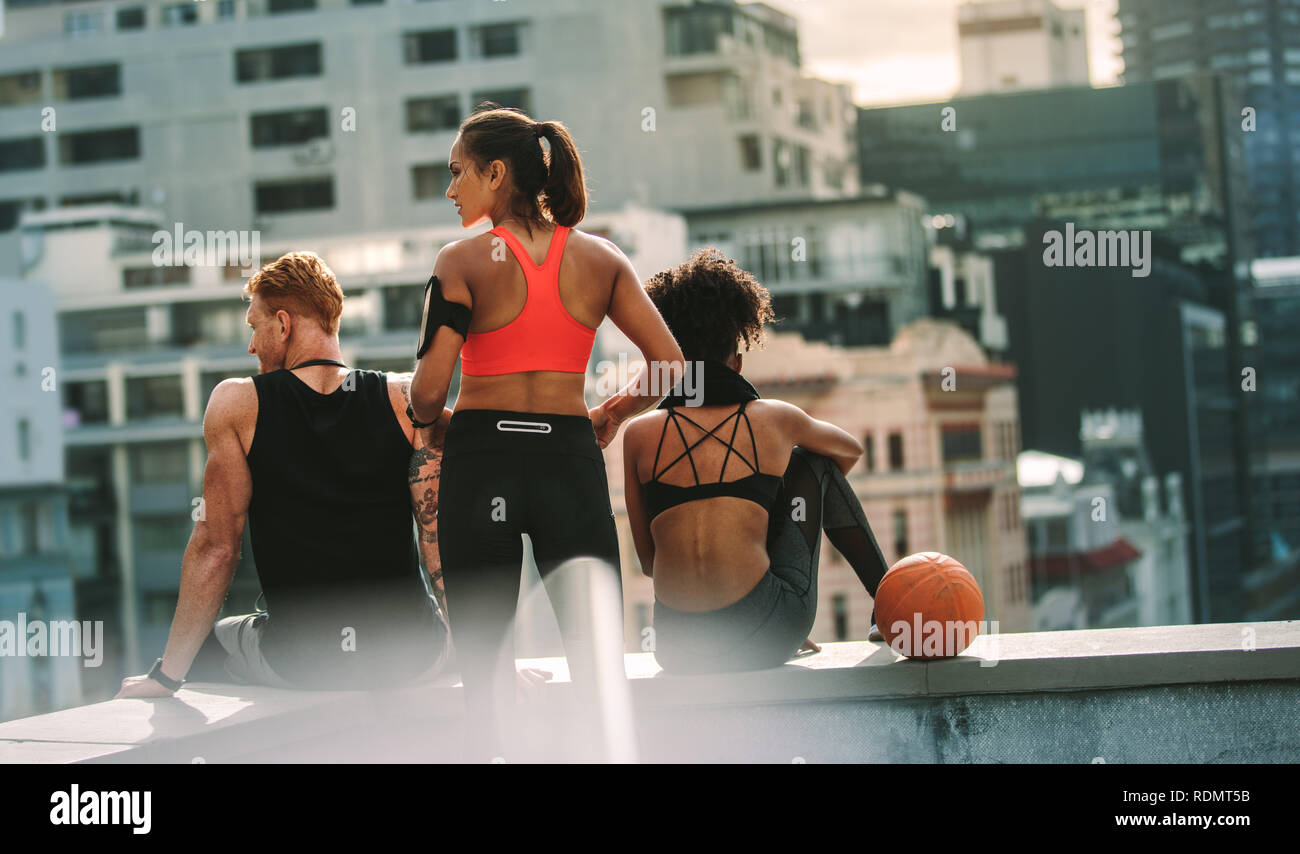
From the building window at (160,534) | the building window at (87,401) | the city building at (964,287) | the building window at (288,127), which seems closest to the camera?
the building window at (160,534)

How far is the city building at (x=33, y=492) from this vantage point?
50.8 metres

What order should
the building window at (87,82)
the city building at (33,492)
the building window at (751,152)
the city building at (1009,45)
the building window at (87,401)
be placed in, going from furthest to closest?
1. the city building at (1009,45)
2. the building window at (87,82)
3. the building window at (87,401)
4. the building window at (751,152)
5. the city building at (33,492)

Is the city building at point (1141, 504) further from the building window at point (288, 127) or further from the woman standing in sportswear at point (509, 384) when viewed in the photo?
the woman standing in sportswear at point (509, 384)

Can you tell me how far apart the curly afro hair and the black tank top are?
91 cm

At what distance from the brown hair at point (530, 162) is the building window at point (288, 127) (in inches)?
2259

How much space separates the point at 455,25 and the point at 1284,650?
5665 centimetres

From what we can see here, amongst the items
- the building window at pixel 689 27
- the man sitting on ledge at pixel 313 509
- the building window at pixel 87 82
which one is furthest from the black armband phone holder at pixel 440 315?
the building window at pixel 87 82

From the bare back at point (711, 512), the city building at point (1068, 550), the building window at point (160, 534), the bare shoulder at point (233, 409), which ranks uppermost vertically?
the bare shoulder at point (233, 409)

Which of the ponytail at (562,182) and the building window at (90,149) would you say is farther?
the building window at (90,149)

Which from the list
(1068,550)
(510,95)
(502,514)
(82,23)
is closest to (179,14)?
(82,23)

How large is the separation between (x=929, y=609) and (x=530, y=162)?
1.79m

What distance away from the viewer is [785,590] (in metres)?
4.55

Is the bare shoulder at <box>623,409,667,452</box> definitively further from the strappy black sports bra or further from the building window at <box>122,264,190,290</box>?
the building window at <box>122,264,190,290</box>
